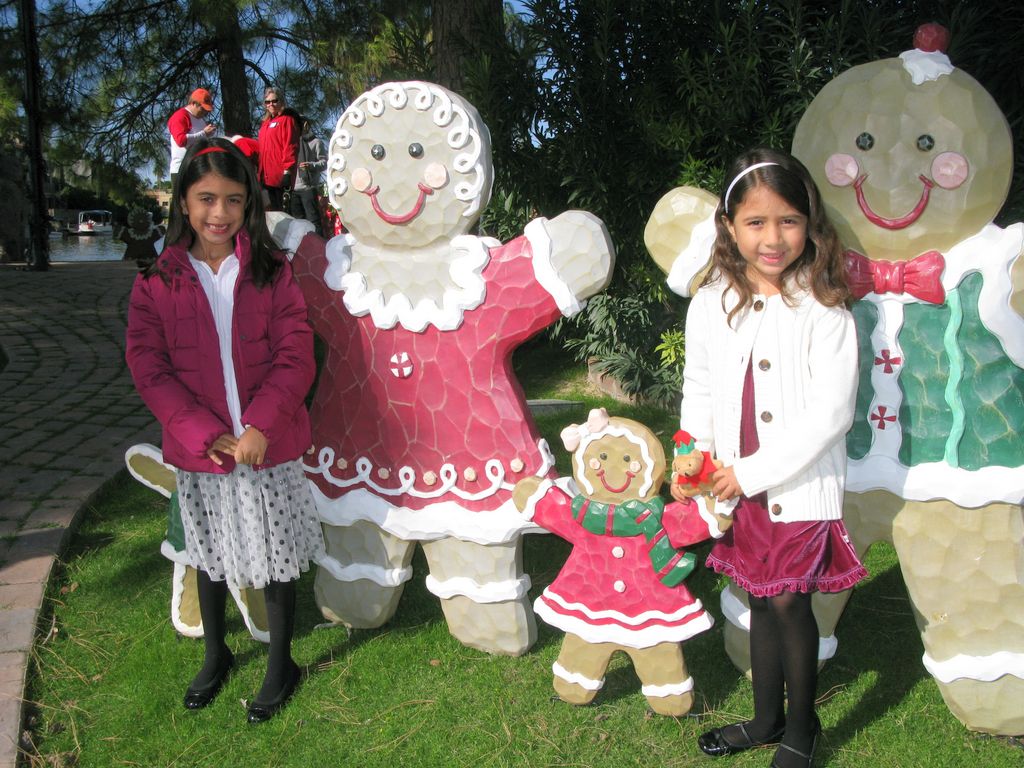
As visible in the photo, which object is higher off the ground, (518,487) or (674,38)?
(674,38)

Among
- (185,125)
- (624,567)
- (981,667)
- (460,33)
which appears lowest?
(981,667)

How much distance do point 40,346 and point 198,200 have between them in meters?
5.97

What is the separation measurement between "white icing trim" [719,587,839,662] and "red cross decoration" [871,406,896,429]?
2.13 feet

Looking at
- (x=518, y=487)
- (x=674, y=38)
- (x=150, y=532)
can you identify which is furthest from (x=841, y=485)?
(x=150, y=532)

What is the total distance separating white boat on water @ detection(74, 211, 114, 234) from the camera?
31.5 metres

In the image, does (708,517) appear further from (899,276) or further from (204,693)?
(204,693)

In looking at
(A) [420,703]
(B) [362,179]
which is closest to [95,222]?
(B) [362,179]

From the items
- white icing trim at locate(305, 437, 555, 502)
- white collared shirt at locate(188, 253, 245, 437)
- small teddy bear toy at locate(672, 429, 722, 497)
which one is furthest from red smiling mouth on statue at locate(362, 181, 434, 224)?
small teddy bear toy at locate(672, 429, 722, 497)

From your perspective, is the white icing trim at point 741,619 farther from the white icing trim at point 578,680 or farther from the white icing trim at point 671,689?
the white icing trim at point 578,680

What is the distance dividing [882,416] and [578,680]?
108 cm

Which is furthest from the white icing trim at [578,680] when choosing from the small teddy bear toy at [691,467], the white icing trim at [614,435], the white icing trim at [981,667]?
the white icing trim at [981,667]

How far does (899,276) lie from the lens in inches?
88.3

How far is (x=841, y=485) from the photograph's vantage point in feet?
6.74

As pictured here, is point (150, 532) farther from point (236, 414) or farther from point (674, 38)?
point (674, 38)
